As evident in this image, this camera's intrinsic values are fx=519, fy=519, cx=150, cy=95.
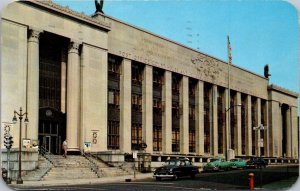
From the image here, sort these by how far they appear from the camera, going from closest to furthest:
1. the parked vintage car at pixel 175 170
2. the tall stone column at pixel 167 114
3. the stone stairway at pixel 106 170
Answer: the parked vintage car at pixel 175 170
the stone stairway at pixel 106 170
the tall stone column at pixel 167 114

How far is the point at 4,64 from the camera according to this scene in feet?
118

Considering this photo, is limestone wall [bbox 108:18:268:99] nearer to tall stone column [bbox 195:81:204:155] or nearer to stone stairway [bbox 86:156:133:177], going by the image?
tall stone column [bbox 195:81:204:155]

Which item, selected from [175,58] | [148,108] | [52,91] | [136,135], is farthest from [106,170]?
[175,58]

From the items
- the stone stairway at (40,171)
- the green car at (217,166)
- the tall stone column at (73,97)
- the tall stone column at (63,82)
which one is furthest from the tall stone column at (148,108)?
the stone stairway at (40,171)

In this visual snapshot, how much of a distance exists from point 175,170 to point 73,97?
13.5m

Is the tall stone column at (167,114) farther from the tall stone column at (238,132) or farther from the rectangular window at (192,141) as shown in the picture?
the tall stone column at (238,132)

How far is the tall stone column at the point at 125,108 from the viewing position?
49031mm

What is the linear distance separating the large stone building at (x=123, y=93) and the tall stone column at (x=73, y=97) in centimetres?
8

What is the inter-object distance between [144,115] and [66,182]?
21.1 m

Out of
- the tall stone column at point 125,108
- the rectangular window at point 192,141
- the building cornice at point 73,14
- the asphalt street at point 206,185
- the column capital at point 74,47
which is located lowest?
the asphalt street at point 206,185

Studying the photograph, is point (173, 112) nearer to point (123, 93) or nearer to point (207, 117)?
point (207, 117)

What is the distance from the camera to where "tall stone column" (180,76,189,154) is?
189ft

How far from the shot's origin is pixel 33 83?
40094mm

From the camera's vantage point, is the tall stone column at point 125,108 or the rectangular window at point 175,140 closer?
the tall stone column at point 125,108
